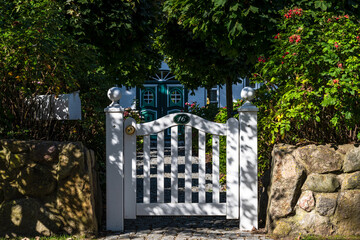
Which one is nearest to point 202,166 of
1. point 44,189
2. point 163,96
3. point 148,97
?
point 44,189

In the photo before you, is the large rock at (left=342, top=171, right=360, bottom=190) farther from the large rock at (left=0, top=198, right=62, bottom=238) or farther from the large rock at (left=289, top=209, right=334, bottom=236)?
the large rock at (left=0, top=198, right=62, bottom=238)

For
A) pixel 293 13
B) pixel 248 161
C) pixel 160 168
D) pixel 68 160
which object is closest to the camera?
pixel 68 160

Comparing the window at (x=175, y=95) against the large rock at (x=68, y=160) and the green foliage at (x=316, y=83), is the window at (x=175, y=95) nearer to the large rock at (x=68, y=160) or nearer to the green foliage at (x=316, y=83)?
the green foliage at (x=316, y=83)

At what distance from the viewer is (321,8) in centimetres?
507

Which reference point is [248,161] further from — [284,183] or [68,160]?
[68,160]

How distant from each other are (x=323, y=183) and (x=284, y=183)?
0.35 m

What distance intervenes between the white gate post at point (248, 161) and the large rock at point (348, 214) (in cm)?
79

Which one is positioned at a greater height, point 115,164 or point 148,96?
point 148,96

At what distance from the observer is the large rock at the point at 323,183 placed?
12.8 ft

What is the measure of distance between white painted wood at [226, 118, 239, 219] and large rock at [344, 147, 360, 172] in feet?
3.40

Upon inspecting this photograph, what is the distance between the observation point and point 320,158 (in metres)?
3.92

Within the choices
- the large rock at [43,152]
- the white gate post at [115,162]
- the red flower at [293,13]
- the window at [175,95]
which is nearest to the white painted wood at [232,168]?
the white gate post at [115,162]

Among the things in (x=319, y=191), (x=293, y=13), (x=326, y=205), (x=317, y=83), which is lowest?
(x=326, y=205)

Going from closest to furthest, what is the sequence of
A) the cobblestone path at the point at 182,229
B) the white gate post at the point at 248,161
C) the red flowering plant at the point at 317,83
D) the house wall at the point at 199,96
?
the red flowering plant at the point at 317,83, the cobblestone path at the point at 182,229, the white gate post at the point at 248,161, the house wall at the point at 199,96
